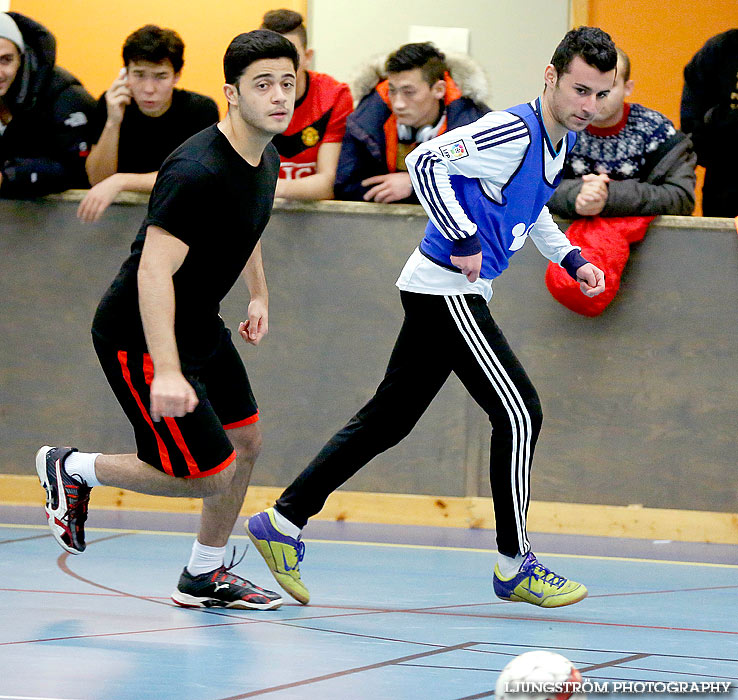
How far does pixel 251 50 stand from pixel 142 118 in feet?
8.88

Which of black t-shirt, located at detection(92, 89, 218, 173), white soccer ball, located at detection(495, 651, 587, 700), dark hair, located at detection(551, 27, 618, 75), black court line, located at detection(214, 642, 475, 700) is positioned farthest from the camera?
black t-shirt, located at detection(92, 89, 218, 173)

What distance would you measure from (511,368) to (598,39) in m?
1.17

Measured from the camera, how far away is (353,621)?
12.9 feet

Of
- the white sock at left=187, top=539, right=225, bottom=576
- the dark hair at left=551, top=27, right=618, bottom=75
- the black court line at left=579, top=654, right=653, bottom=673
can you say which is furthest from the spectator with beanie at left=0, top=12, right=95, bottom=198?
the black court line at left=579, top=654, right=653, bottom=673

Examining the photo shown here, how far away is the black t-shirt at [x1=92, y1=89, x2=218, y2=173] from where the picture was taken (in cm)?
632

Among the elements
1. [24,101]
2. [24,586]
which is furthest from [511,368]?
[24,101]

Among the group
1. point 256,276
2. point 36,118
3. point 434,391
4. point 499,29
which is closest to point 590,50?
point 434,391

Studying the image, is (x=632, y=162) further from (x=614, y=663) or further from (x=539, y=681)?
(x=539, y=681)

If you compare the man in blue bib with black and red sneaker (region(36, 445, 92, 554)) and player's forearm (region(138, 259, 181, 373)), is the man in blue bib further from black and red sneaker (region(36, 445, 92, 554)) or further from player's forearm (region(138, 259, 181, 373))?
player's forearm (region(138, 259, 181, 373))

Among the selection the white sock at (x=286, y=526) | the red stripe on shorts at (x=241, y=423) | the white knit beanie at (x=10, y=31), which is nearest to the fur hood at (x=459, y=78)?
the white knit beanie at (x=10, y=31)

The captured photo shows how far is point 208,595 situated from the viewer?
4.13m

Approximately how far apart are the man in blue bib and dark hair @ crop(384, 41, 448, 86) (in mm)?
1785

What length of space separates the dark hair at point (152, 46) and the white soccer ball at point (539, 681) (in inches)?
176

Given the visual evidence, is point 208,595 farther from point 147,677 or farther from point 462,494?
point 462,494
